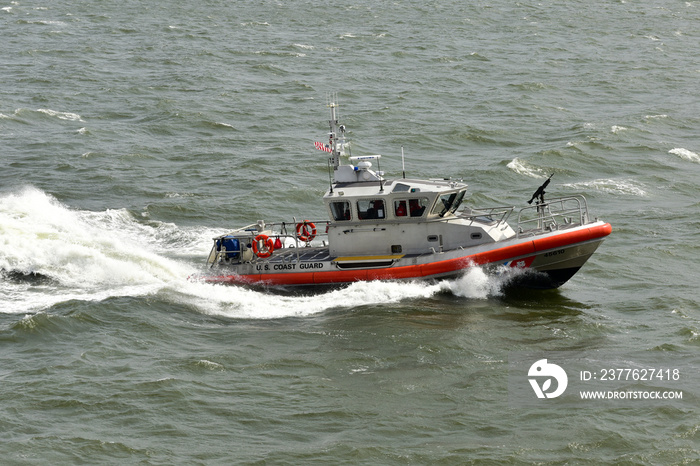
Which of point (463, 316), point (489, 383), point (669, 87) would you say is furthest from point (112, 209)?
point (669, 87)

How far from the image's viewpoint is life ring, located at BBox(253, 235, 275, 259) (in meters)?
24.5

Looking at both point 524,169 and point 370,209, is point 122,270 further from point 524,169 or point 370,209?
point 524,169

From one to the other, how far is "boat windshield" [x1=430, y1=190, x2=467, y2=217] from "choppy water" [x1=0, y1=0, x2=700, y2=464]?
5.95 feet

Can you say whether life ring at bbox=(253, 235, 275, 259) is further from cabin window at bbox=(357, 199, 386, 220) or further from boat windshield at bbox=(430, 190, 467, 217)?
boat windshield at bbox=(430, 190, 467, 217)

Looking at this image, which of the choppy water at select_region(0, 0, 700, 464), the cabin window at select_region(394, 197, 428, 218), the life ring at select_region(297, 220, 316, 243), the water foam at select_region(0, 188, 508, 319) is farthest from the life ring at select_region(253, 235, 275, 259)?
the cabin window at select_region(394, 197, 428, 218)

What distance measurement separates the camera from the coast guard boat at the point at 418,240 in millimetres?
22750

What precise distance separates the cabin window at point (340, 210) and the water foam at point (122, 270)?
1789 millimetres

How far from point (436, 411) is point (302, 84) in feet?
109

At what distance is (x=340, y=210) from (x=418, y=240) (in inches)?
85.5

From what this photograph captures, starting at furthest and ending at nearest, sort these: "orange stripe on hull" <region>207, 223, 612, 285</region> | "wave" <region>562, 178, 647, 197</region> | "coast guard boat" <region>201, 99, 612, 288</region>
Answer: "wave" <region>562, 178, 647, 197</region> → "coast guard boat" <region>201, 99, 612, 288</region> → "orange stripe on hull" <region>207, 223, 612, 285</region>

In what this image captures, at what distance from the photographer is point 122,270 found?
2536 centimetres

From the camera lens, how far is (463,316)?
72.4 feet

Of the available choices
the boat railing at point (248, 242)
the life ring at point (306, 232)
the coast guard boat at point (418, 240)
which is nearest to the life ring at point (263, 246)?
the boat railing at point (248, 242)

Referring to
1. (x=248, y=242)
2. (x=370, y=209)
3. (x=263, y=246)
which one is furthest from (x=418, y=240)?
(x=248, y=242)
